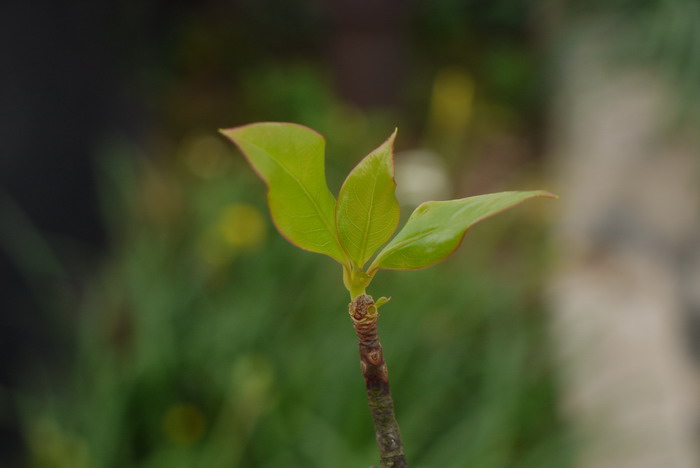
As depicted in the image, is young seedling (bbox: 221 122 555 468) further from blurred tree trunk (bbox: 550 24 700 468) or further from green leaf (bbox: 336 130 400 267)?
blurred tree trunk (bbox: 550 24 700 468)

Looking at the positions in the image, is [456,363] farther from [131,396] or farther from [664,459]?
[131,396]

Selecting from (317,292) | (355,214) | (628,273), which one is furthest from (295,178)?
(628,273)

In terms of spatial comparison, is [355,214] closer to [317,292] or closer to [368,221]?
[368,221]

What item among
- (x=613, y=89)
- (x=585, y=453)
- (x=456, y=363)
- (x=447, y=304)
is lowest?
(x=585, y=453)

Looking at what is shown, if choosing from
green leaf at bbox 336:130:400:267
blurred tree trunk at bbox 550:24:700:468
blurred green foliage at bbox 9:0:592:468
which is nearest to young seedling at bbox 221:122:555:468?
green leaf at bbox 336:130:400:267

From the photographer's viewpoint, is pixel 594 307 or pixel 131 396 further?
pixel 594 307

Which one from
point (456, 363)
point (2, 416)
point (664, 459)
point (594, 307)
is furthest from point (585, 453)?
point (2, 416)

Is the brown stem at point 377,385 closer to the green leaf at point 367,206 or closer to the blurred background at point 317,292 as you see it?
the green leaf at point 367,206
